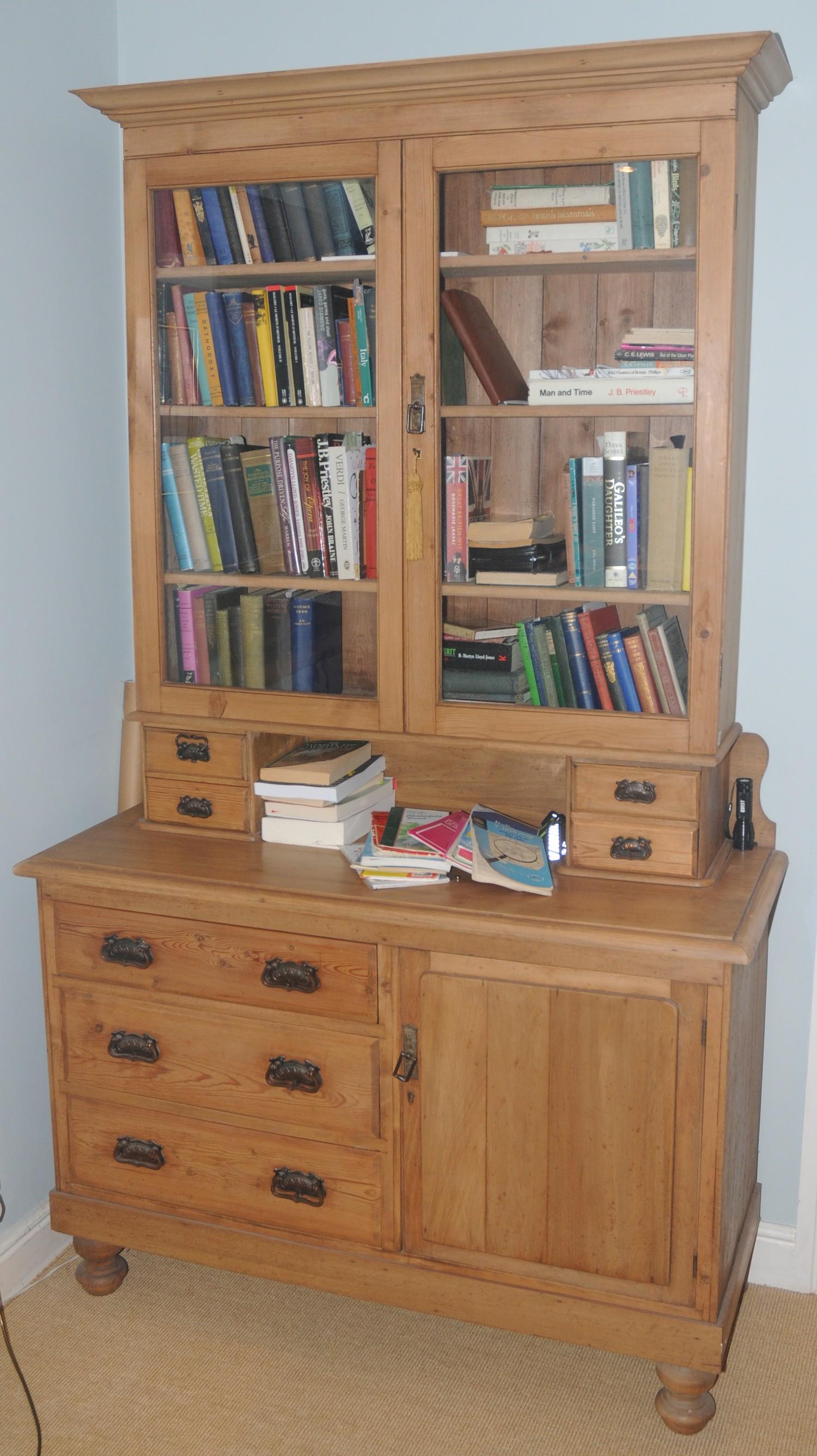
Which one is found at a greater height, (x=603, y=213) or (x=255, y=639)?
(x=603, y=213)

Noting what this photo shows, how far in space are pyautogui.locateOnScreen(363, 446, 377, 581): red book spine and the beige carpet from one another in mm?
1364

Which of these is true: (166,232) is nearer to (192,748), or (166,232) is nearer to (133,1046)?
(192,748)

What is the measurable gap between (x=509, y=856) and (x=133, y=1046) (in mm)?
750

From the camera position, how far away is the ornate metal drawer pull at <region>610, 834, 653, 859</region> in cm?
208

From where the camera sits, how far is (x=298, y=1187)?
7.10 feet

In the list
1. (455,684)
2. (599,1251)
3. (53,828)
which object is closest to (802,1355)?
(599,1251)

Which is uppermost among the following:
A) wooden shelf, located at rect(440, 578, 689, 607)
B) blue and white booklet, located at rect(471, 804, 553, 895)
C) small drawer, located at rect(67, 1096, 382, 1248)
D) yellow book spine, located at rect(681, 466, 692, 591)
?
yellow book spine, located at rect(681, 466, 692, 591)

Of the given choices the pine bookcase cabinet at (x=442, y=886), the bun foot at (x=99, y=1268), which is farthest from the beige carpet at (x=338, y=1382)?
the pine bookcase cabinet at (x=442, y=886)

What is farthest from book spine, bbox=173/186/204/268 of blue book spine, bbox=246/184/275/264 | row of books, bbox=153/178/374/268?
blue book spine, bbox=246/184/275/264

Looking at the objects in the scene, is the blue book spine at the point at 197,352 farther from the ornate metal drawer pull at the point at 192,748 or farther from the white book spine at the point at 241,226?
the ornate metal drawer pull at the point at 192,748

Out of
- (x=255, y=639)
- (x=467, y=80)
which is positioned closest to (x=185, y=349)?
(x=255, y=639)

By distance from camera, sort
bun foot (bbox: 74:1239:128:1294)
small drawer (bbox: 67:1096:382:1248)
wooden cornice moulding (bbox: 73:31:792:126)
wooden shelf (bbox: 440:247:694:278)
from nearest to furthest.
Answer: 1. wooden cornice moulding (bbox: 73:31:792:126)
2. wooden shelf (bbox: 440:247:694:278)
3. small drawer (bbox: 67:1096:382:1248)
4. bun foot (bbox: 74:1239:128:1294)

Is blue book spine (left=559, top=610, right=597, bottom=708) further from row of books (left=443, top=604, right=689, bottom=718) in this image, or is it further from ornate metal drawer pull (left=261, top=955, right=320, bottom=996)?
ornate metal drawer pull (left=261, top=955, right=320, bottom=996)

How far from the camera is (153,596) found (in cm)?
231
